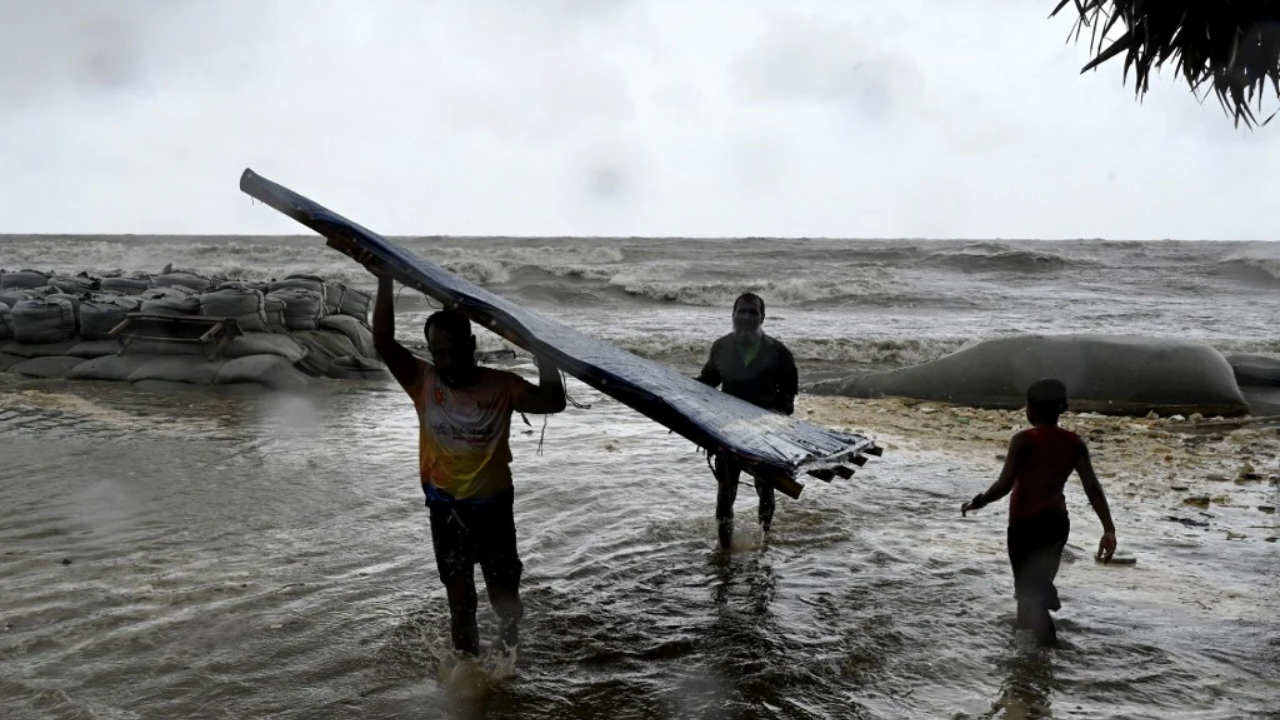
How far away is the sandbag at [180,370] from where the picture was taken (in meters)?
10.4

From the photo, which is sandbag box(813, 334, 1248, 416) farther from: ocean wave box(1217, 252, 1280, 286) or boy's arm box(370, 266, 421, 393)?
ocean wave box(1217, 252, 1280, 286)

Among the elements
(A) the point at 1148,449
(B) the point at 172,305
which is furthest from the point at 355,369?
(A) the point at 1148,449

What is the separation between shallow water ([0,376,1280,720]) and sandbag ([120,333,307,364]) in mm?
3590

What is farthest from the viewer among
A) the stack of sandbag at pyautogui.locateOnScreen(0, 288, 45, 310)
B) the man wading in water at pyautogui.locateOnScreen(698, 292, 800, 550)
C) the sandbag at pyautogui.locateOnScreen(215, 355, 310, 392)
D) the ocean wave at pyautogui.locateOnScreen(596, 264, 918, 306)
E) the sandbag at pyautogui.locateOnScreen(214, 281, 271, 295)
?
the ocean wave at pyautogui.locateOnScreen(596, 264, 918, 306)

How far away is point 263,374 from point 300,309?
1.36 metres

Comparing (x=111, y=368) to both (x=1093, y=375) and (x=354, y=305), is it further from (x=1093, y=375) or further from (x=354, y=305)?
(x=1093, y=375)

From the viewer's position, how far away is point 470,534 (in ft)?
11.1

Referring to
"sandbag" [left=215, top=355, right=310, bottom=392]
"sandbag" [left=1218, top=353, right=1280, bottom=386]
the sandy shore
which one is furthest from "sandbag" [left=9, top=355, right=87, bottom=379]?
the sandy shore

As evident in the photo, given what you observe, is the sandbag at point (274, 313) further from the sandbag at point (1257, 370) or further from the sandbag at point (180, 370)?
the sandbag at point (1257, 370)

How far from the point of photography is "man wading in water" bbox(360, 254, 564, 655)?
10.9ft

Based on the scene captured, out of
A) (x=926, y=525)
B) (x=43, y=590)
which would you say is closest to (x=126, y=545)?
(x=43, y=590)

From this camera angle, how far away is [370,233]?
3299 mm

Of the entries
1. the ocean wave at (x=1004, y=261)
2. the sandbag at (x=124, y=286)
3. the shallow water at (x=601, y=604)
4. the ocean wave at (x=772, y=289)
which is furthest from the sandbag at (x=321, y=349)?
the ocean wave at (x=1004, y=261)

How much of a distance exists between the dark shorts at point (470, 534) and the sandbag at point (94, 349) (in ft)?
30.2
